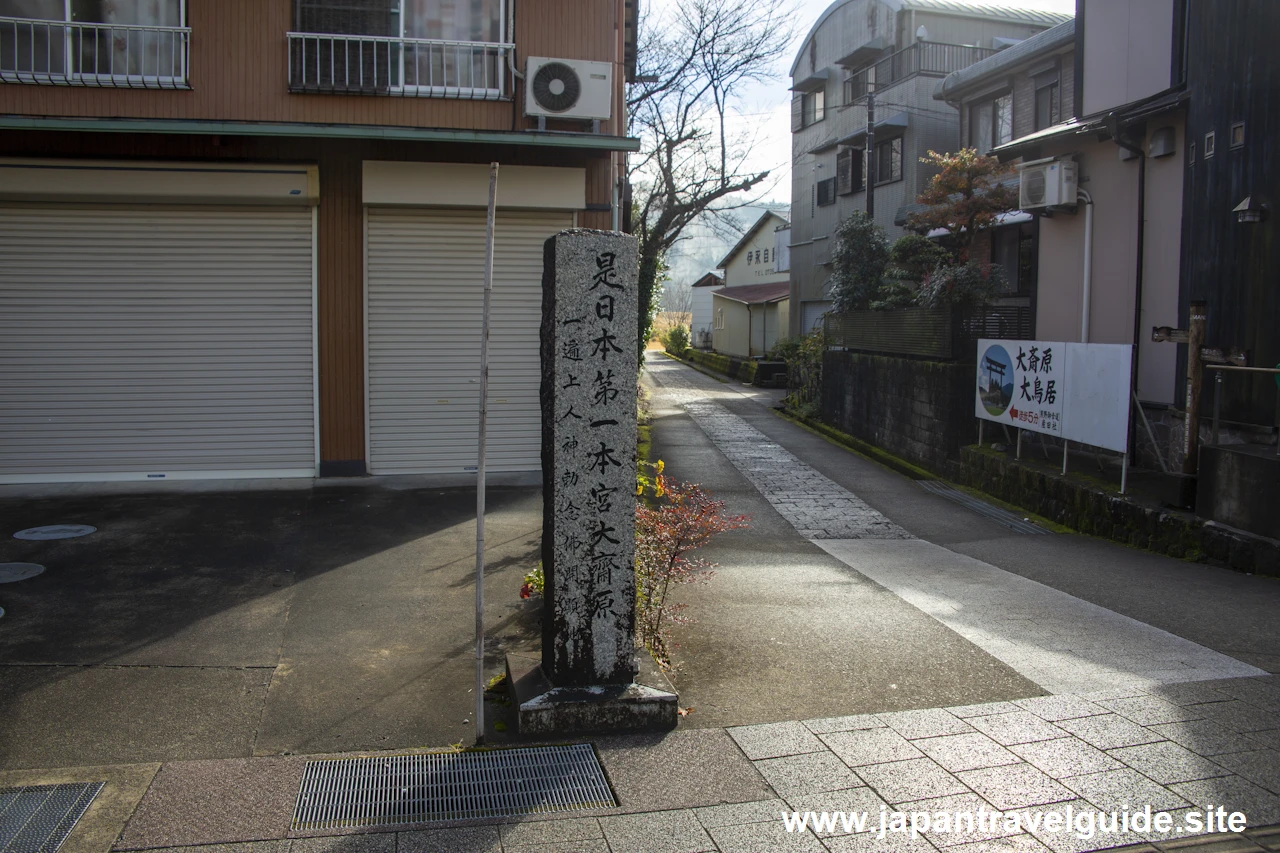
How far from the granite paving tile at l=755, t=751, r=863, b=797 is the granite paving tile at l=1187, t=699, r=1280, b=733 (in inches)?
82.6

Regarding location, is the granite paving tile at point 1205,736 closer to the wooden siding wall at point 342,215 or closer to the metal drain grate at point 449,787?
the metal drain grate at point 449,787

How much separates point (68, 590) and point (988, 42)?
28211mm

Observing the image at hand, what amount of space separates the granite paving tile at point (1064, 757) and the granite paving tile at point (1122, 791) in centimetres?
6

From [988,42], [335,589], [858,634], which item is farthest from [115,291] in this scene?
[988,42]

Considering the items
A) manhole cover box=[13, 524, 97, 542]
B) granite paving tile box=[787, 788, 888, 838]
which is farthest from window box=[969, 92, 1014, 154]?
granite paving tile box=[787, 788, 888, 838]

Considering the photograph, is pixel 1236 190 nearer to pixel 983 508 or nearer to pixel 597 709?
pixel 983 508

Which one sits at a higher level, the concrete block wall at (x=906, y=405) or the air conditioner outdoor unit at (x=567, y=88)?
the air conditioner outdoor unit at (x=567, y=88)

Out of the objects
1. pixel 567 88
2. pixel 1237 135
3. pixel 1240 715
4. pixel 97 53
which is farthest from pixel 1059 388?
pixel 97 53

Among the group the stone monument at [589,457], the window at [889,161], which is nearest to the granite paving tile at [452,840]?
the stone monument at [589,457]

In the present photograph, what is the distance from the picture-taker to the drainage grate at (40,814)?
394cm

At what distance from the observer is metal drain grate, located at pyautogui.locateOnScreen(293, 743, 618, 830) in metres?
4.32

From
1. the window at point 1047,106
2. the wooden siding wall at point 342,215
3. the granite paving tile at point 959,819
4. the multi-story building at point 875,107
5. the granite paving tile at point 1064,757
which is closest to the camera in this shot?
the granite paving tile at point 959,819

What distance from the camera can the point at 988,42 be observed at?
28516mm

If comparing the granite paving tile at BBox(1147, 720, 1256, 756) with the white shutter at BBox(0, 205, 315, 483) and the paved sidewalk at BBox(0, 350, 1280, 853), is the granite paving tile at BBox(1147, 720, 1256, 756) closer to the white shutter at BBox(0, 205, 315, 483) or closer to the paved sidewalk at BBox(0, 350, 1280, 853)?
the paved sidewalk at BBox(0, 350, 1280, 853)
